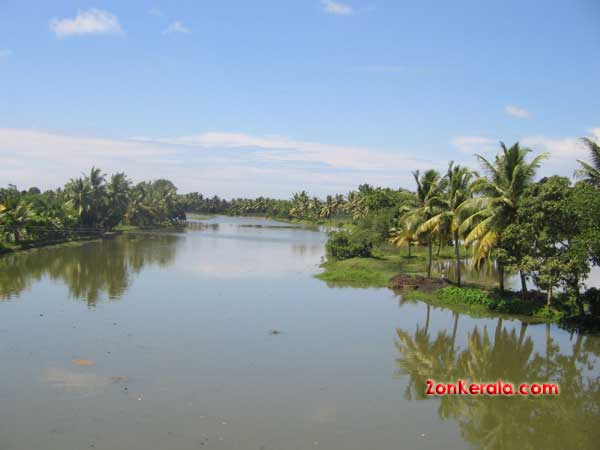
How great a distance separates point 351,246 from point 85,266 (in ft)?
63.4

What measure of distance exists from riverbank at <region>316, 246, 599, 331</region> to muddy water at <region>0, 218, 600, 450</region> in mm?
1180

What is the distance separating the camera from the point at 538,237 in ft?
66.3

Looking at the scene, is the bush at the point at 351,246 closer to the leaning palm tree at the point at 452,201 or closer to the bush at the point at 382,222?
the bush at the point at 382,222

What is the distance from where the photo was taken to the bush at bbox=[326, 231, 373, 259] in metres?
40.0

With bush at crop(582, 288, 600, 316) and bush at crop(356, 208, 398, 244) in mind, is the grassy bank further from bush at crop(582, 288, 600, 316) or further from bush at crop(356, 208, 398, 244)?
bush at crop(356, 208, 398, 244)

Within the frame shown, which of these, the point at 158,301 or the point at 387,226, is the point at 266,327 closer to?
the point at 158,301

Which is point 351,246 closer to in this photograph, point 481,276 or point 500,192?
point 481,276

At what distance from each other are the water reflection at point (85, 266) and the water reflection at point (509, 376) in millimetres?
14522

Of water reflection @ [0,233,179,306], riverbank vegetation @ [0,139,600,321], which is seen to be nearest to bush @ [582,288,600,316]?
riverbank vegetation @ [0,139,600,321]

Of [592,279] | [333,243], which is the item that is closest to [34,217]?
[333,243]

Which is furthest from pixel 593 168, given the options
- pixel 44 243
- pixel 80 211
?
pixel 80 211

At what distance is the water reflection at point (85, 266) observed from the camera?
25703mm

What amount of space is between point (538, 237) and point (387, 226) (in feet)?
95.5

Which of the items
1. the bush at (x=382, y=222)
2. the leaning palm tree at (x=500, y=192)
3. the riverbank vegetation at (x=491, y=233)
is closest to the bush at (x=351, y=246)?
the riverbank vegetation at (x=491, y=233)
